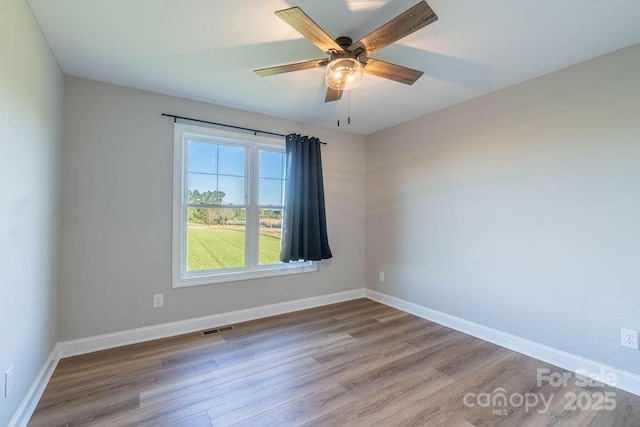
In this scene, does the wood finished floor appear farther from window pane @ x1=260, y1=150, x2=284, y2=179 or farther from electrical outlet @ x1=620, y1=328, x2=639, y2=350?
window pane @ x1=260, y1=150, x2=284, y2=179

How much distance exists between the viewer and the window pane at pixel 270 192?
351 cm

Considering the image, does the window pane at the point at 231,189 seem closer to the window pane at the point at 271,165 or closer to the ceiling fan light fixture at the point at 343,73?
the window pane at the point at 271,165

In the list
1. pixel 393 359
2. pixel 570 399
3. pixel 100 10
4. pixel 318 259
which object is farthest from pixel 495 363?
pixel 100 10

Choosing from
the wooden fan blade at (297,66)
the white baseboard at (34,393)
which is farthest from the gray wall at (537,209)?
the white baseboard at (34,393)

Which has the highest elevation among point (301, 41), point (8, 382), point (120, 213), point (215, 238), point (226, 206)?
point (301, 41)

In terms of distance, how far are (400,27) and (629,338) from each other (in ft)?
8.76

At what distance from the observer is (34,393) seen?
5.94 feet

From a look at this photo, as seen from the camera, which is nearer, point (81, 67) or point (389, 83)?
point (81, 67)

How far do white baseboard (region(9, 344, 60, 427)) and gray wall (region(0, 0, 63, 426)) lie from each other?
0.05m

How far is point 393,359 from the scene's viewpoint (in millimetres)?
2424

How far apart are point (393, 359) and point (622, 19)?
2881 mm

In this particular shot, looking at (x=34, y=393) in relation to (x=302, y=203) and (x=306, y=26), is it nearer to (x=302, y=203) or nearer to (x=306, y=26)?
(x=302, y=203)

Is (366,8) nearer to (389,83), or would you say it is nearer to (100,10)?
(389,83)

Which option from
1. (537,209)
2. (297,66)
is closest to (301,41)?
(297,66)
